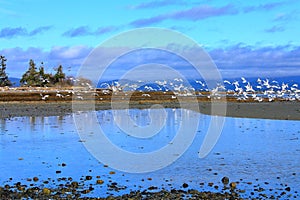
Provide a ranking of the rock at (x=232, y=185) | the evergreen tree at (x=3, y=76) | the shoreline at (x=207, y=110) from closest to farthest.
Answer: the rock at (x=232, y=185), the shoreline at (x=207, y=110), the evergreen tree at (x=3, y=76)

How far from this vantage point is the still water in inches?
513

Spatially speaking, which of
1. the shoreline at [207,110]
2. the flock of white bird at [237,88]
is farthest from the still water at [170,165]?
the flock of white bird at [237,88]

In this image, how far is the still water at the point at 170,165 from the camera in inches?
513

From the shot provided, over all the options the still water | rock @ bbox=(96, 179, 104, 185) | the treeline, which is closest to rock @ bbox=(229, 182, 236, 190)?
the still water

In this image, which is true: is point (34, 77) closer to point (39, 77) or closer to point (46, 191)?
point (39, 77)

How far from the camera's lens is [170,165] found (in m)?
16.3

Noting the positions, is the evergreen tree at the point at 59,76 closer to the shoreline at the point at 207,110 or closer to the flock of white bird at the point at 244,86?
the flock of white bird at the point at 244,86

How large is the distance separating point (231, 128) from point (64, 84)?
85.9m

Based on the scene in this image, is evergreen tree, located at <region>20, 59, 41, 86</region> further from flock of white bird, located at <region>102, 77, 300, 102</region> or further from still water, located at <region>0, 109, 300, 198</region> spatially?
still water, located at <region>0, 109, 300, 198</region>

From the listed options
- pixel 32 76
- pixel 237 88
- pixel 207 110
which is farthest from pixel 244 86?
pixel 32 76

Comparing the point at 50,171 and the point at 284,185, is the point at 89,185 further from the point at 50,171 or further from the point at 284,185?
the point at 284,185

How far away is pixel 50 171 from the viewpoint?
14.9m

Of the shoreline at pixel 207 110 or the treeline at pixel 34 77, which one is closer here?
the shoreline at pixel 207 110

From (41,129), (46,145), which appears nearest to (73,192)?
(46,145)
